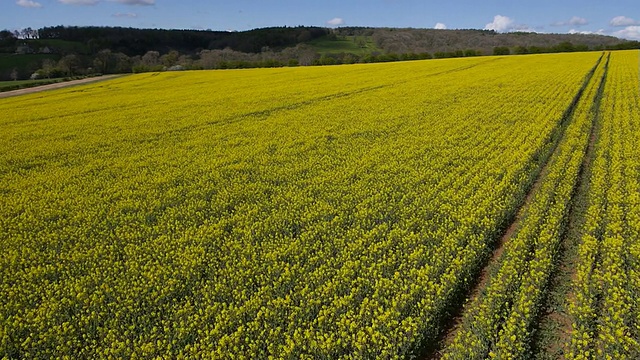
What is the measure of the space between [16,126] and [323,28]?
132285 millimetres

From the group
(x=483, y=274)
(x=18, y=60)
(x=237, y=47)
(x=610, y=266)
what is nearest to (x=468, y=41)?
(x=237, y=47)

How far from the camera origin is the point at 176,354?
6750 millimetres

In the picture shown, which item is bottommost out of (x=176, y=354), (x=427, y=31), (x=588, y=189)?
(x=176, y=354)

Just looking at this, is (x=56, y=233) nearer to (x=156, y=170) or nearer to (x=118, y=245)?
(x=118, y=245)

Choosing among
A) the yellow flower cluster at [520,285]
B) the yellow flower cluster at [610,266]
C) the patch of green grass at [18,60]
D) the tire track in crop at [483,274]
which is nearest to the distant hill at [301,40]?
the patch of green grass at [18,60]

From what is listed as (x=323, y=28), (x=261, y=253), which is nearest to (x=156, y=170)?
(x=261, y=253)

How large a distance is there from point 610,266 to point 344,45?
120 m

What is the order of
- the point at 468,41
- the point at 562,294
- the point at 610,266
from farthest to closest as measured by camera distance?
the point at 468,41 → the point at 610,266 → the point at 562,294

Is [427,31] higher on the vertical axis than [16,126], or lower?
higher

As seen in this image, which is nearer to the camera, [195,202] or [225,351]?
[225,351]

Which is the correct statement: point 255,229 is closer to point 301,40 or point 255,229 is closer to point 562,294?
point 562,294

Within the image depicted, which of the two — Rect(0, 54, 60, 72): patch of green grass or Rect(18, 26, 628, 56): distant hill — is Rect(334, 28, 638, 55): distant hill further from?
Rect(0, 54, 60, 72): patch of green grass

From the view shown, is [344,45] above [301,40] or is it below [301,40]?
below

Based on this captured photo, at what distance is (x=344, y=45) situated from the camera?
397ft
